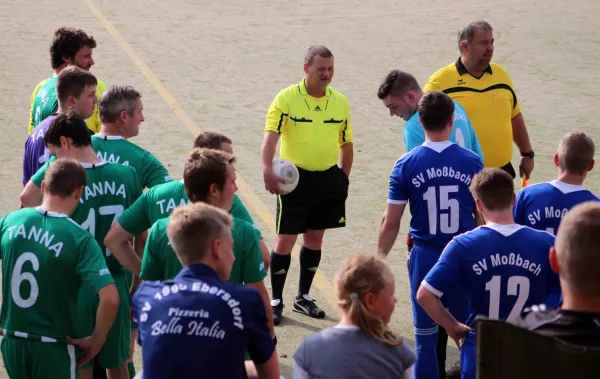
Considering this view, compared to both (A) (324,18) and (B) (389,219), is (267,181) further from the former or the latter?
(A) (324,18)

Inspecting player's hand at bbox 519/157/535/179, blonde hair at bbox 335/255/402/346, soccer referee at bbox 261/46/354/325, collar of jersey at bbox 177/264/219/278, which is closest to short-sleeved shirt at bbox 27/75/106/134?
soccer referee at bbox 261/46/354/325

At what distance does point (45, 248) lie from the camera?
544 centimetres

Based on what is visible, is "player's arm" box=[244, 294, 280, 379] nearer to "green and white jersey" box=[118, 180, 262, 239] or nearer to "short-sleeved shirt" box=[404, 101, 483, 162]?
"green and white jersey" box=[118, 180, 262, 239]

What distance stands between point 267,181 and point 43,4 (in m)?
15.6

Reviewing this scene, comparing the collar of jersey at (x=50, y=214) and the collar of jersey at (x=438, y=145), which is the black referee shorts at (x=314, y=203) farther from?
the collar of jersey at (x=50, y=214)

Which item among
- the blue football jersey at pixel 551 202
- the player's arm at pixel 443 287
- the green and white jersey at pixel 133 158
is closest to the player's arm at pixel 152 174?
the green and white jersey at pixel 133 158

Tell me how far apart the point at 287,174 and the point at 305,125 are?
1.76 feet

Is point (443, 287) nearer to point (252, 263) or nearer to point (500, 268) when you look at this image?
point (500, 268)

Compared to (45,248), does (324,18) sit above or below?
above

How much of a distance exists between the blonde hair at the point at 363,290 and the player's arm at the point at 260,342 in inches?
14.8

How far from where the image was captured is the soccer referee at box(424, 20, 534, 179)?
8773mm

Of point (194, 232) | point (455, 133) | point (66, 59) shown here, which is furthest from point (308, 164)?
point (194, 232)

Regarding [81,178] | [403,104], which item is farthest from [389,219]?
[81,178]

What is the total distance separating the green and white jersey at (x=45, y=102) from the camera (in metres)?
8.44
